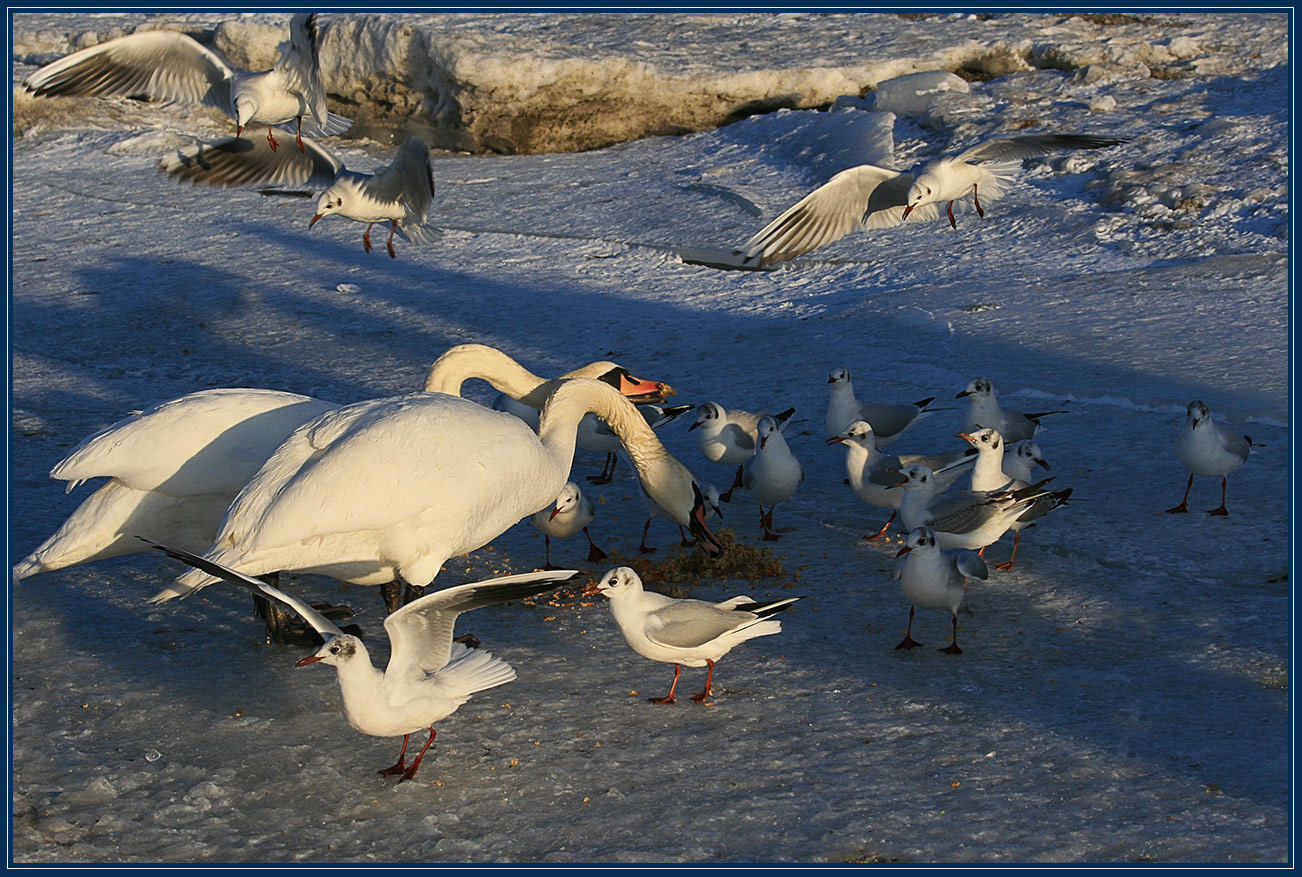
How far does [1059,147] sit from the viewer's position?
6762 millimetres

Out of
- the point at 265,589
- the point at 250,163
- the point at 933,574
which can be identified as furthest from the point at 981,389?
the point at 250,163

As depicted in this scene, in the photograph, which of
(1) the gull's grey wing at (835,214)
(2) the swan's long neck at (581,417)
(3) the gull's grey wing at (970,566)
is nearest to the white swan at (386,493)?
(2) the swan's long neck at (581,417)

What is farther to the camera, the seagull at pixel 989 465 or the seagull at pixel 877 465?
the seagull at pixel 877 465

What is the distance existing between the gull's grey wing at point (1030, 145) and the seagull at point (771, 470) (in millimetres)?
1915

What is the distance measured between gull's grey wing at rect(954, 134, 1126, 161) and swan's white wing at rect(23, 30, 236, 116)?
164 inches

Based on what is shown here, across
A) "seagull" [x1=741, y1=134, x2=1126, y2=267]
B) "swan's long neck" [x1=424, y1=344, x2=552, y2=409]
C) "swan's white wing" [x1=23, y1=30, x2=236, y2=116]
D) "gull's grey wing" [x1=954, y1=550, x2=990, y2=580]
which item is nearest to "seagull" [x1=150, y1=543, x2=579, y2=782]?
"gull's grey wing" [x1=954, y1=550, x2=990, y2=580]

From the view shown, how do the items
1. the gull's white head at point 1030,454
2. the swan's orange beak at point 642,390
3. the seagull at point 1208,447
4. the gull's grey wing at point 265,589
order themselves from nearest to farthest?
the gull's grey wing at point 265,589, the seagull at point 1208,447, the gull's white head at point 1030,454, the swan's orange beak at point 642,390

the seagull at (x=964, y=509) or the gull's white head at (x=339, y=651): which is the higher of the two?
the seagull at (x=964, y=509)

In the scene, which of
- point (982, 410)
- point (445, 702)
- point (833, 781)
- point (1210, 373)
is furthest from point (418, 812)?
point (1210, 373)

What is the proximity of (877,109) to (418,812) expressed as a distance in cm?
933

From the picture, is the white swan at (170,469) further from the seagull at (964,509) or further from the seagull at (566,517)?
the seagull at (964,509)

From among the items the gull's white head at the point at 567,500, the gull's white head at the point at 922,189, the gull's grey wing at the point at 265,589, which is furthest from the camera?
the gull's white head at the point at 922,189

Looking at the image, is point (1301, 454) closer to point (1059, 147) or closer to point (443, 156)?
point (1059, 147)

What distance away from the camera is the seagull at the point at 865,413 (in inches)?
245
